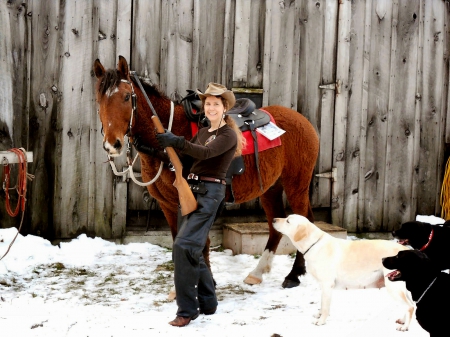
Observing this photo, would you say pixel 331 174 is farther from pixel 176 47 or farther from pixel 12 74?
pixel 12 74

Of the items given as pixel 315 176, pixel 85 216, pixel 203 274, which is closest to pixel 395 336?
pixel 203 274

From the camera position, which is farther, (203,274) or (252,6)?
(252,6)

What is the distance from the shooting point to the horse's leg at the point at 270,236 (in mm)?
5613

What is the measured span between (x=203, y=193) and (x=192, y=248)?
1.37 ft

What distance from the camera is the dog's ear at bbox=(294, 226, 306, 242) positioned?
4.52 metres

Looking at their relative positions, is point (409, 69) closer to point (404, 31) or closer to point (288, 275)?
point (404, 31)

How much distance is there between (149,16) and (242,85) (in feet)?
4.38

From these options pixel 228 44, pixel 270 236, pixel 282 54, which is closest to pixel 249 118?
pixel 270 236

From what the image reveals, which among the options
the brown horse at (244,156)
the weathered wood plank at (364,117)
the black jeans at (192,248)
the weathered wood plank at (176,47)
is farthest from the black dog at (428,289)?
the weathered wood plank at (364,117)

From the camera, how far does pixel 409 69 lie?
293 inches

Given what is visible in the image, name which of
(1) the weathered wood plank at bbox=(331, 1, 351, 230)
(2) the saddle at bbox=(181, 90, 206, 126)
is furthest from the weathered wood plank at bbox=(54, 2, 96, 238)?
(1) the weathered wood plank at bbox=(331, 1, 351, 230)

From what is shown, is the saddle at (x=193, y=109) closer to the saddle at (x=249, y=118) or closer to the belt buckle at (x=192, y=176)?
the saddle at (x=249, y=118)

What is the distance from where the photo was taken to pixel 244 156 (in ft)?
17.1

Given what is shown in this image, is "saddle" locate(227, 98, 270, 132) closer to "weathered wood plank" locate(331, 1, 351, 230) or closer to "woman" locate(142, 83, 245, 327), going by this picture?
"woman" locate(142, 83, 245, 327)
